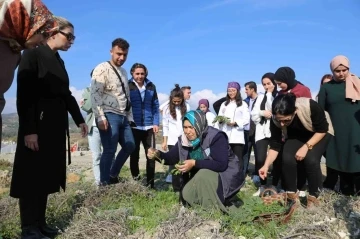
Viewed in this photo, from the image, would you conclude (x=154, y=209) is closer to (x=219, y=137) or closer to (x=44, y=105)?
(x=219, y=137)

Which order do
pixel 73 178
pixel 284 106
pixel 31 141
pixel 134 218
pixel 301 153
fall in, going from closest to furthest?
pixel 31 141, pixel 134 218, pixel 284 106, pixel 301 153, pixel 73 178

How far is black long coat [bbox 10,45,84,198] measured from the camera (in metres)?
3.13

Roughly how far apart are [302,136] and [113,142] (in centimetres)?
238

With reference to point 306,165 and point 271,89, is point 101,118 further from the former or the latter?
point 271,89

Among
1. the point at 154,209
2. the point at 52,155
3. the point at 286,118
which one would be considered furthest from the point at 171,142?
the point at 52,155

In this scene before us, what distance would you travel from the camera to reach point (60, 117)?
3.40 meters

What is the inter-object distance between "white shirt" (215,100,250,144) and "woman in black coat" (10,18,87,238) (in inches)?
131

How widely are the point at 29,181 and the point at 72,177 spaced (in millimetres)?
4530

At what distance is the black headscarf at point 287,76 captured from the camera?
15.5ft

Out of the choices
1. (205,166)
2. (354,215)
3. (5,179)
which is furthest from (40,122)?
(5,179)

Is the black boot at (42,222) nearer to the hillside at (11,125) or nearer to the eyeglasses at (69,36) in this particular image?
the hillside at (11,125)

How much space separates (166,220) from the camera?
10.5ft

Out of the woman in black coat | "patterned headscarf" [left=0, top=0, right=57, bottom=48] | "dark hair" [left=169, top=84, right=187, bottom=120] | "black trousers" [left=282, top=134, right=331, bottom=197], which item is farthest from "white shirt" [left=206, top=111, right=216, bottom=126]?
"patterned headscarf" [left=0, top=0, right=57, bottom=48]

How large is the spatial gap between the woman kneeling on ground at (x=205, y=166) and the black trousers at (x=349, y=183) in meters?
1.74
